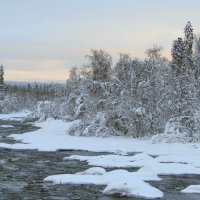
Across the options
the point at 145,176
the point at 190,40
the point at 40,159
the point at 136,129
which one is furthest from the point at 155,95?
the point at 190,40

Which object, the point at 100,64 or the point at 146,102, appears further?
the point at 100,64

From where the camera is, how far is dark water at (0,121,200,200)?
13.9 meters

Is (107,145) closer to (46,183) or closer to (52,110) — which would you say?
(46,183)

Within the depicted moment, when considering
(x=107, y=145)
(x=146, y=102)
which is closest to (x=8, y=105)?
(x=146, y=102)

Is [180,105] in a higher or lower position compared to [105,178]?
higher

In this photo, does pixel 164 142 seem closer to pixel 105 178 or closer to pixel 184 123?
pixel 184 123

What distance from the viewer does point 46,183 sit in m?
15.9

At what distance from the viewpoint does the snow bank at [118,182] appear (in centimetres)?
1391

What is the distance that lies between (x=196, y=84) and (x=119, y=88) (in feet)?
20.9

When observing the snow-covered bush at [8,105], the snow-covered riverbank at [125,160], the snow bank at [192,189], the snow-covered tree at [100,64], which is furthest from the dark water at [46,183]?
the snow-covered bush at [8,105]

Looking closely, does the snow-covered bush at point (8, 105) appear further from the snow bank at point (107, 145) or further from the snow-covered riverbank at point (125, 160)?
the snow bank at point (107, 145)

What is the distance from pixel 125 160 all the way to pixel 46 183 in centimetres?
613

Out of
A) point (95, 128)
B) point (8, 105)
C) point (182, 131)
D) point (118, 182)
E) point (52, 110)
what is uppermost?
point (8, 105)

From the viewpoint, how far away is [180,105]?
28.1 meters
